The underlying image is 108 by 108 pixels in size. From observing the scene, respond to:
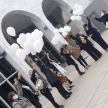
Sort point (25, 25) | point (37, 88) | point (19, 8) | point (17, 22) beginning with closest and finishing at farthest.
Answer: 1. point (37, 88)
2. point (19, 8)
3. point (17, 22)
4. point (25, 25)

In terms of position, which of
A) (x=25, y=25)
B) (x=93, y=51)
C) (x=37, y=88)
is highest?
(x=25, y=25)

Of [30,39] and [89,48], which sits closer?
[30,39]

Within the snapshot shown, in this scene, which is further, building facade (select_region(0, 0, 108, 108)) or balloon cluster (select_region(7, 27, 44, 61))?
building facade (select_region(0, 0, 108, 108))

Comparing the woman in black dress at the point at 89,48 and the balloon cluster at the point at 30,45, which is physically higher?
the balloon cluster at the point at 30,45

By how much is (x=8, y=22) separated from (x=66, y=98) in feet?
32.2

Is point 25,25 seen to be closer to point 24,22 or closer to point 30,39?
point 24,22

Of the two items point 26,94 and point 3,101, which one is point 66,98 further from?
point 3,101

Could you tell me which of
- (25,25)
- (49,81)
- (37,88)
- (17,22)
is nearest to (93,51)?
(49,81)

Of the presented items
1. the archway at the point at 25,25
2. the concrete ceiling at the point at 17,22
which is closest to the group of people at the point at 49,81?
the archway at the point at 25,25

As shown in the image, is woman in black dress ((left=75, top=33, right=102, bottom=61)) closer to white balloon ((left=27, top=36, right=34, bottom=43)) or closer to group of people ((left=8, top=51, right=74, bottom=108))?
group of people ((left=8, top=51, right=74, bottom=108))

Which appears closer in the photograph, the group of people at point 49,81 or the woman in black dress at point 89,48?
the group of people at point 49,81

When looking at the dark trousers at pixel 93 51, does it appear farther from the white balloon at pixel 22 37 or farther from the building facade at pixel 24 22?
the building facade at pixel 24 22

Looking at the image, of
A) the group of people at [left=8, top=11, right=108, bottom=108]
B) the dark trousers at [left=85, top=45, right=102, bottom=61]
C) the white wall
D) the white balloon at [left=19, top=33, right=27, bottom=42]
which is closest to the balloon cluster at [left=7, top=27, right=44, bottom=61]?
the white balloon at [left=19, top=33, right=27, bottom=42]

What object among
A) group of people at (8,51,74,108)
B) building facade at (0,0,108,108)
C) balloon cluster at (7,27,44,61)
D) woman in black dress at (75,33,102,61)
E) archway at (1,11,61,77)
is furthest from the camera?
archway at (1,11,61,77)
